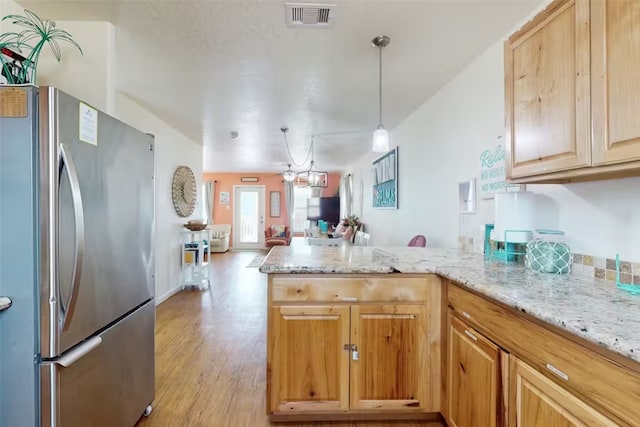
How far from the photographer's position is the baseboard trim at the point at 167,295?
13.1 feet

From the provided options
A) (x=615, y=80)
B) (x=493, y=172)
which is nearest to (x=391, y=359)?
(x=493, y=172)

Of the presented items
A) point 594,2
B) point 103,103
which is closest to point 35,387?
point 103,103

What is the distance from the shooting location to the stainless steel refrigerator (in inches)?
43.3

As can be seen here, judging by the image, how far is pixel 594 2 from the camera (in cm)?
110

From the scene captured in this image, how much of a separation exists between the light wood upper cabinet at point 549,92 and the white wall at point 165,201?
3522mm

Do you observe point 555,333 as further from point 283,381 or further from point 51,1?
point 51,1

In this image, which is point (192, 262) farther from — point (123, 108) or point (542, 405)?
point (542, 405)

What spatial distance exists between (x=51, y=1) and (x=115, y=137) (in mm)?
A: 1012

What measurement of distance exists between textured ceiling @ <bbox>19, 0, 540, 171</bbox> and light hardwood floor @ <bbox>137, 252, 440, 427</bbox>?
7.77 feet

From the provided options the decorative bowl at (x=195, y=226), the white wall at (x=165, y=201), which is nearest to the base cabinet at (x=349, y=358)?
the white wall at (x=165, y=201)

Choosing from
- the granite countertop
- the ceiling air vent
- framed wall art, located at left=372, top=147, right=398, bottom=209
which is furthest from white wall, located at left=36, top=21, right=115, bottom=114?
framed wall art, located at left=372, top=147, right=398, bottom=209

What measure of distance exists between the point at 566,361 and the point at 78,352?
1690 millimetres

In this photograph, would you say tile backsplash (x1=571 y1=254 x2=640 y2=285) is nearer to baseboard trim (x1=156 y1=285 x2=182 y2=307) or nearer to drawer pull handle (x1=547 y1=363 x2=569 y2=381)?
drawer pull handle (x1=547 y1=363 x2=569 y2=381)

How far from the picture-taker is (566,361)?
0.90 metres
